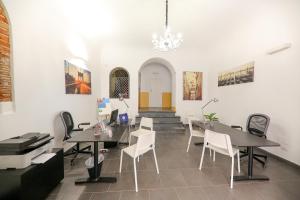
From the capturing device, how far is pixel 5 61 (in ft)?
6.03

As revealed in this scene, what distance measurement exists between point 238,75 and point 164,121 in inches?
120

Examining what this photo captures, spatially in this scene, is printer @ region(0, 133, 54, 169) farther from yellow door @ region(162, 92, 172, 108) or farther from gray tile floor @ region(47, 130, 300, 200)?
yellow door @ region(162, 92, 172, 108)

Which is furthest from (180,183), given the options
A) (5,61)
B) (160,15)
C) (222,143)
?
(160,15)

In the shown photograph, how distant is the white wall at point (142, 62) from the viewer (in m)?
6.13

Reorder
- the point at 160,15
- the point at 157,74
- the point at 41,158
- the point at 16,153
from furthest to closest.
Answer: the point at 157,74 → the point at 160,15 → the point at 41,158 → the point at 16,153

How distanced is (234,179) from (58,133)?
3.39 meters

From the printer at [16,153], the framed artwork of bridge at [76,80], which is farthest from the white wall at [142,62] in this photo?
the printer at [16,153]

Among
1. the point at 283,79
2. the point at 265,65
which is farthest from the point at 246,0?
the point at 283,79

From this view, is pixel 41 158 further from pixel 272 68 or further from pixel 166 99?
pixel 166 99

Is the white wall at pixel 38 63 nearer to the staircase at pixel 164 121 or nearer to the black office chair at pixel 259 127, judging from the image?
the staircase at pixel 164 121

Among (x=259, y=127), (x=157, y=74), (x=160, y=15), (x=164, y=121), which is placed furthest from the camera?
(x=157, y=74)

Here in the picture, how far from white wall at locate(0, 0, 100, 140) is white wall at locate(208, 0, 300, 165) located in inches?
155

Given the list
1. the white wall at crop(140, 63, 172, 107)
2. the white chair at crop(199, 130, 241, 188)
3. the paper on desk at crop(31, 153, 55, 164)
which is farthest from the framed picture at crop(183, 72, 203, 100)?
the paper on desk at crop(31, 153, 55, 164)

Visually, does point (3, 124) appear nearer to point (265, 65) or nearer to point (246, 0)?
point (246, 0)
